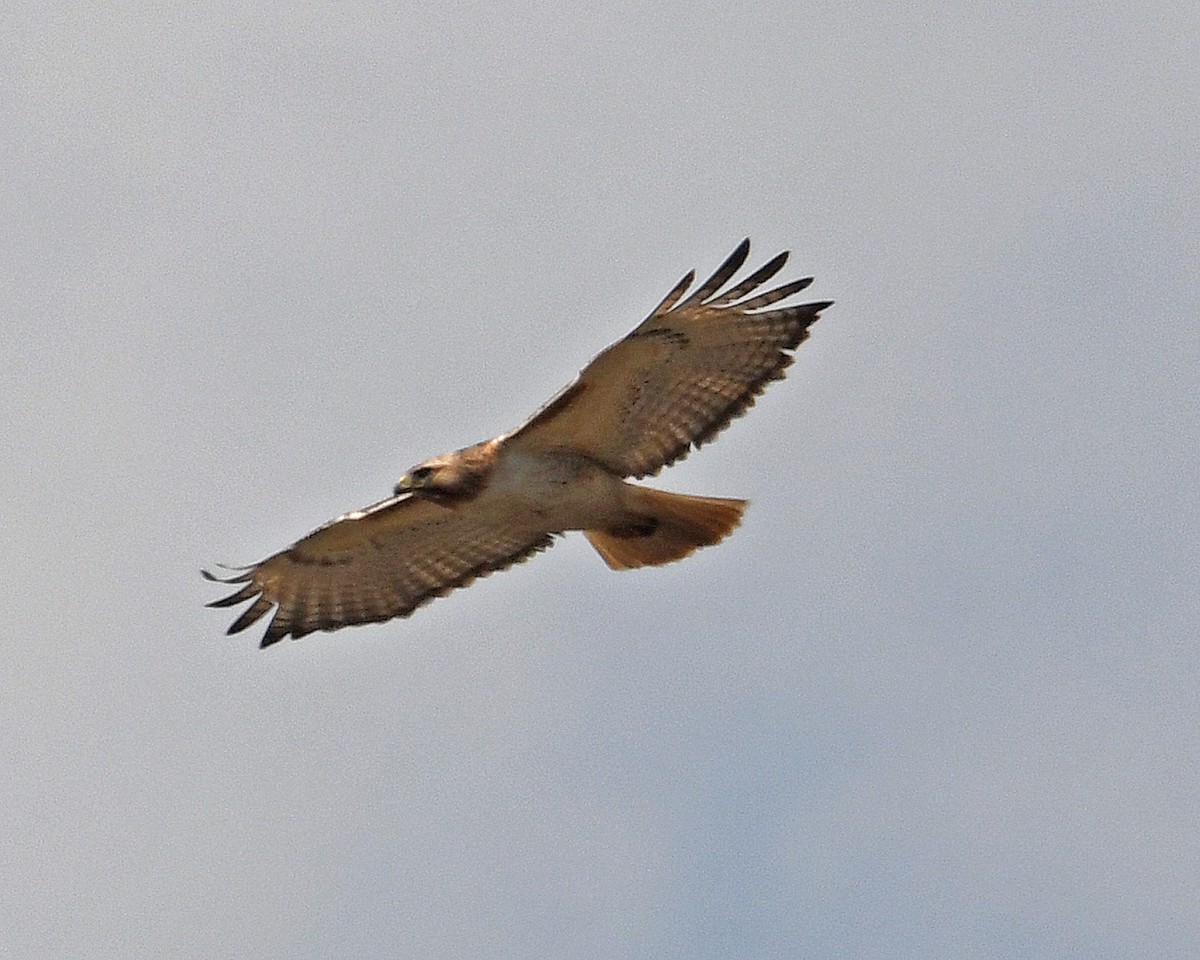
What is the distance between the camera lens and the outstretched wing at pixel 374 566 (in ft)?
59.2

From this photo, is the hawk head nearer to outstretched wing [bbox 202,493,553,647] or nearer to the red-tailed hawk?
the red-tailed hawk

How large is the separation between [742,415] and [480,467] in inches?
65.8

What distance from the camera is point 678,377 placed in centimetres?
1700

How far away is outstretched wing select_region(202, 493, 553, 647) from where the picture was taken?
1803 centimetres

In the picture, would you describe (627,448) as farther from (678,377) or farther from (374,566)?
(374,566)

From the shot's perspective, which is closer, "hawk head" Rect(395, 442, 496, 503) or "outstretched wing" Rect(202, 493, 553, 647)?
"hawk head" Rect(395, 442, 496, 503)

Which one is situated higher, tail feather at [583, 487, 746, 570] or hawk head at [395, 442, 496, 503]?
hawk head at [395, 442, 496, 503]

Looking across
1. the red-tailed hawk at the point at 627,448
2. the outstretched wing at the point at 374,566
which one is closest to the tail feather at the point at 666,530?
the red-tailed hawk at the point at 627,448

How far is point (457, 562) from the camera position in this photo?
60.4 ft

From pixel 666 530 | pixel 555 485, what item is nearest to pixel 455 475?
pixel 555 485

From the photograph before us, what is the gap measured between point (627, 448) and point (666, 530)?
1.95 feet

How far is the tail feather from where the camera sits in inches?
679

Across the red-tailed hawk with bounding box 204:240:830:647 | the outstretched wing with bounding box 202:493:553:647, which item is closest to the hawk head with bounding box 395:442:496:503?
the red-tailed hawk with bounding box 204:240:830:647

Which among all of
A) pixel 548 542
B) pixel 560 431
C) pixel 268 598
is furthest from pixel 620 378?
pixel 268 598
